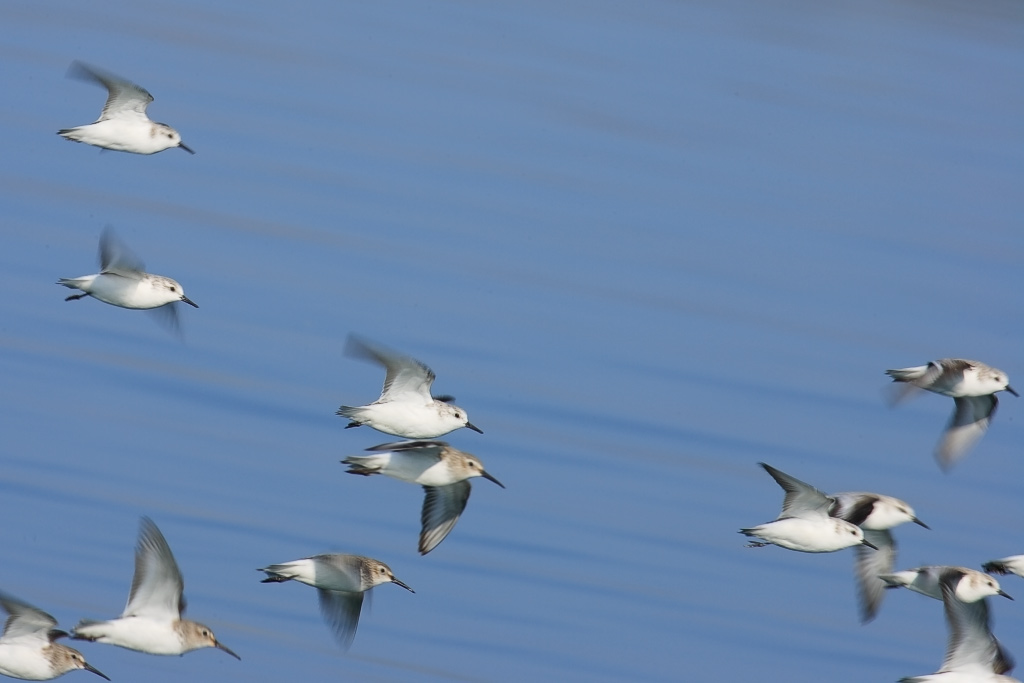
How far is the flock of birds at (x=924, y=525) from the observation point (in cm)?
1108

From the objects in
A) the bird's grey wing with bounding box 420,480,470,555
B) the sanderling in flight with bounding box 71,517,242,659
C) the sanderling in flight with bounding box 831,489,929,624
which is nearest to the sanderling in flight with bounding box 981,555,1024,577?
the sanderling in flight with bounding box 831,489,929,624

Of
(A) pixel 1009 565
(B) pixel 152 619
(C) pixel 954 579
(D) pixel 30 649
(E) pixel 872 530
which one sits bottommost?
(D) pixel 30 649

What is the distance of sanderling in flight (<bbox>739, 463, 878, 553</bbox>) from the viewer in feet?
36.8

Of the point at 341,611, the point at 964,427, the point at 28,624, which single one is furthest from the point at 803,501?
the point at 28,624

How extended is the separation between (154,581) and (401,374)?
2152mm

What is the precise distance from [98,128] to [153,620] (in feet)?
14.1

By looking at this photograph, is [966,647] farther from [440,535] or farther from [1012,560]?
[440,535]

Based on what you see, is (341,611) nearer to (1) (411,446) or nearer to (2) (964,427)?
(1) (411,446)

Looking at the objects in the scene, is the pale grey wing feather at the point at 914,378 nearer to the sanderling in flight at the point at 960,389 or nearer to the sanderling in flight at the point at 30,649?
the sanderling in flight at the point at 960,389

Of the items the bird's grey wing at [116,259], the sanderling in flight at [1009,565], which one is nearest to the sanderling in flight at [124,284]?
the bird's grey wing at [116,259]

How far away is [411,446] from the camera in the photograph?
10.7 m

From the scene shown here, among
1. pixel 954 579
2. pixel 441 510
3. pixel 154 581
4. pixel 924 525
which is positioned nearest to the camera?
pixel 154 581

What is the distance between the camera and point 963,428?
41.8ft

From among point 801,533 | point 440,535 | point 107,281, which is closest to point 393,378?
point 440,535
